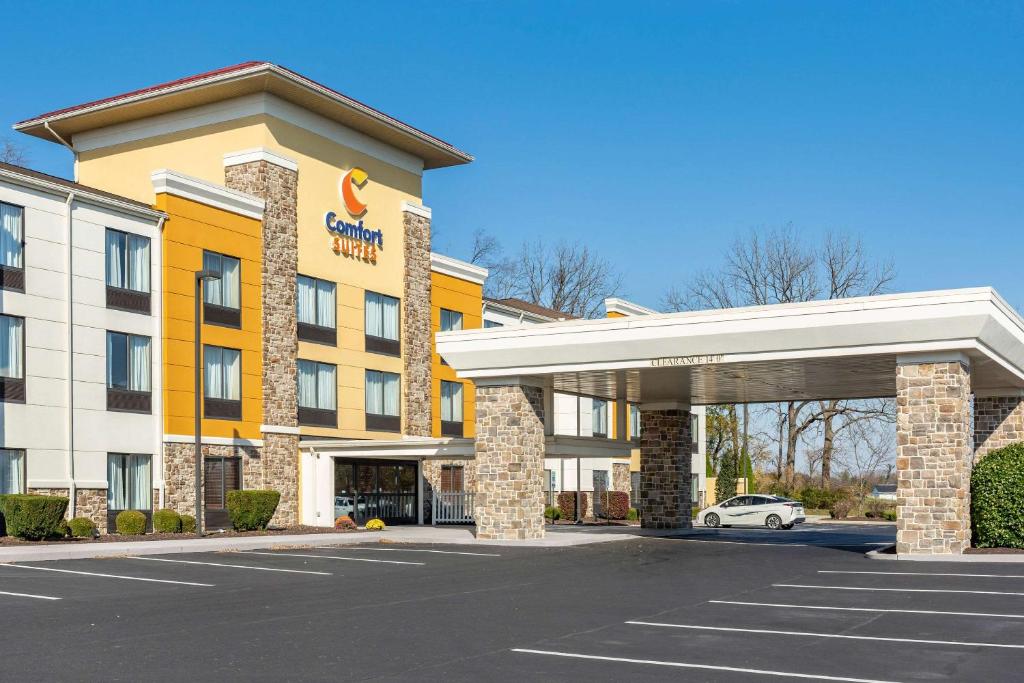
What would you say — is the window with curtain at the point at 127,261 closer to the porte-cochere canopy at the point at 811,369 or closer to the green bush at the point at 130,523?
the green bush at the point at 130,523

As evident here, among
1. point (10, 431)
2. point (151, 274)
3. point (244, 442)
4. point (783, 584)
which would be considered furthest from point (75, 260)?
point (783, 584)

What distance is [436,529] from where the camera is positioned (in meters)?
38.1

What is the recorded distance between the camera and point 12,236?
30.6m

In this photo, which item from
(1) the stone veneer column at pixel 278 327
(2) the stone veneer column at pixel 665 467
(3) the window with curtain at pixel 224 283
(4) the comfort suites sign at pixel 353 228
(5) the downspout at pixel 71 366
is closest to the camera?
(5) the downspout at pixel 71 366

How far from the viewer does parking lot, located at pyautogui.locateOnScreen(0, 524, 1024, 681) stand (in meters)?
10.8

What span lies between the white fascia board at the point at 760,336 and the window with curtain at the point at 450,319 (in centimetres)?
1613

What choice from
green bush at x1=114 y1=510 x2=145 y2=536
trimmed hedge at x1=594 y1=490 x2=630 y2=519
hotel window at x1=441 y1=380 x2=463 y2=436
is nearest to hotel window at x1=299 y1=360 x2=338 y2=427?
hotel window at x1=441 y1=380 x2=463 y2=436

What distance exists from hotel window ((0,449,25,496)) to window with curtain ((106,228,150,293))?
220 inches

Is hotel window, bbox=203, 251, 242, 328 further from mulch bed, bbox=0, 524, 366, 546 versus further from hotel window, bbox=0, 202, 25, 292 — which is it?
mulch bed, bbox=0, 524, 366, 546

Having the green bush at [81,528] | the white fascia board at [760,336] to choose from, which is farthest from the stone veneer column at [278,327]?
the white fascia board at [760,336]

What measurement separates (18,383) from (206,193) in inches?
339

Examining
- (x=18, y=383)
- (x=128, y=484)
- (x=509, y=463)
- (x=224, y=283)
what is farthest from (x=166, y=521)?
(x=509, y=463)

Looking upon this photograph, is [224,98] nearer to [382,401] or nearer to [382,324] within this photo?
[382,324]

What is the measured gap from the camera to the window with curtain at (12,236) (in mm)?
30391
